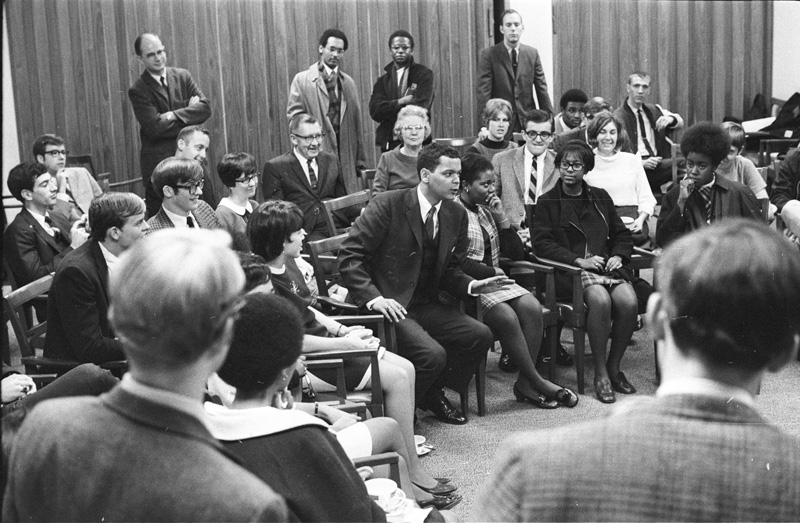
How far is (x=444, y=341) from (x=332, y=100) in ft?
9.17

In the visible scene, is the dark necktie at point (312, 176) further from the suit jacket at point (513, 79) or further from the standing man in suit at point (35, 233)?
the suit jacket at point (513, 79)

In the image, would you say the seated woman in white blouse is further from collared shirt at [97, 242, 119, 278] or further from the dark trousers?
collared shirt at [97, 242, 119, 278]

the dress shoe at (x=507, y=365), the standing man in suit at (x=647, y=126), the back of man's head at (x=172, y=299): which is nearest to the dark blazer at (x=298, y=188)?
the dress shoe at (x=507, y=365)

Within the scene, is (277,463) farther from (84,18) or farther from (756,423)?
(84,18)

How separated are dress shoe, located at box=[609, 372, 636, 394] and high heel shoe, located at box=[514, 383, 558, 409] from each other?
36 centimetres

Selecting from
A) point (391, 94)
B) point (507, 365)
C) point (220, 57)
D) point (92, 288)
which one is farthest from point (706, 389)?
point (220, 57)

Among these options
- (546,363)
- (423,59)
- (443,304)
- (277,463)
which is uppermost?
(423,59)

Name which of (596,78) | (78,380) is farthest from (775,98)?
(78,380)

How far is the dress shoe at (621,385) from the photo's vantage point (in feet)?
13.9

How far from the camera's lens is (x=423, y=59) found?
770 centimetres

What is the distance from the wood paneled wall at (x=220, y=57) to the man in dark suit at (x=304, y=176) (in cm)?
234

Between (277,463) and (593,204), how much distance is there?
117 inches

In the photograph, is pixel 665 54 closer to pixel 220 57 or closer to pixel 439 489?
pixel 220 57

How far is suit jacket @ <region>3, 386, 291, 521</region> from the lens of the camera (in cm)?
102
